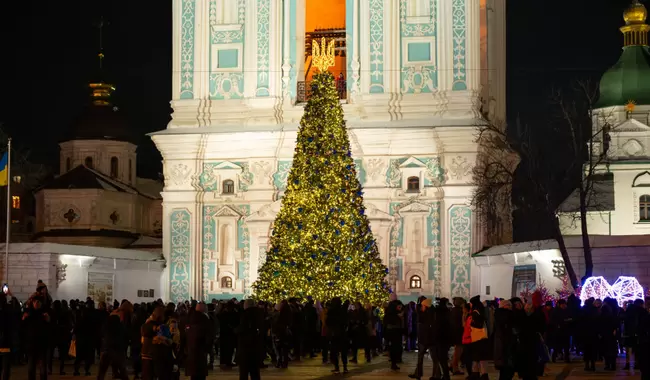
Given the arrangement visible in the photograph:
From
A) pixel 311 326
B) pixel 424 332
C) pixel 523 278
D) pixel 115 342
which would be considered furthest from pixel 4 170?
pixel 424 332

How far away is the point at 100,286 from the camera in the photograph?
1773 inches

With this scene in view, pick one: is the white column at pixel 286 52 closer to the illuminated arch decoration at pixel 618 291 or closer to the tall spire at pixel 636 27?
the illuminated arch decoration at pixel 618 291

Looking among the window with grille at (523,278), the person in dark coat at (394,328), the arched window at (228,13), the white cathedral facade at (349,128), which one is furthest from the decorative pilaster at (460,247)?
the person in dark coat at (394,328)

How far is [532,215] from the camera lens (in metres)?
45.5

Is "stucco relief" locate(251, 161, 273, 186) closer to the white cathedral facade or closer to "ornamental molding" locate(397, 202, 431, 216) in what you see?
the white cathedral facade

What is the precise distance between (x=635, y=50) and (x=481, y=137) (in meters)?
36.1

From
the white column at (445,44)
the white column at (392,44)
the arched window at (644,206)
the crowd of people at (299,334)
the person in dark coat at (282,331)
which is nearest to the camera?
the crowd of people at (299,334)

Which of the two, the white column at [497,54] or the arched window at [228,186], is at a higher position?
the white column at [497,54]

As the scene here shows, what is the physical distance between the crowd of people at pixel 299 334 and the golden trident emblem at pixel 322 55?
54.1ft

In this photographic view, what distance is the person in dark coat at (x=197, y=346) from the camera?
20781 mm

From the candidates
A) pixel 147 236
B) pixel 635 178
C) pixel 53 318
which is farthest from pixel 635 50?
pixel 53 318

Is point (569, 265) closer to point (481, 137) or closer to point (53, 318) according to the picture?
point (481, 137)

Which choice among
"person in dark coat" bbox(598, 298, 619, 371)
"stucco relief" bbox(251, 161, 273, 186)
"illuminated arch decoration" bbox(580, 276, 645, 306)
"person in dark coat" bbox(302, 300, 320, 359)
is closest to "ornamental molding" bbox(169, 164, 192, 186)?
"stucco relief" bbox(251, 161, 273, 186)

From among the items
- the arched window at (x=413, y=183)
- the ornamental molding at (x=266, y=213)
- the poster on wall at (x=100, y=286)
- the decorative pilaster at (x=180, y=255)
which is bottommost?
the poster on wall at (x=100, y=286)
